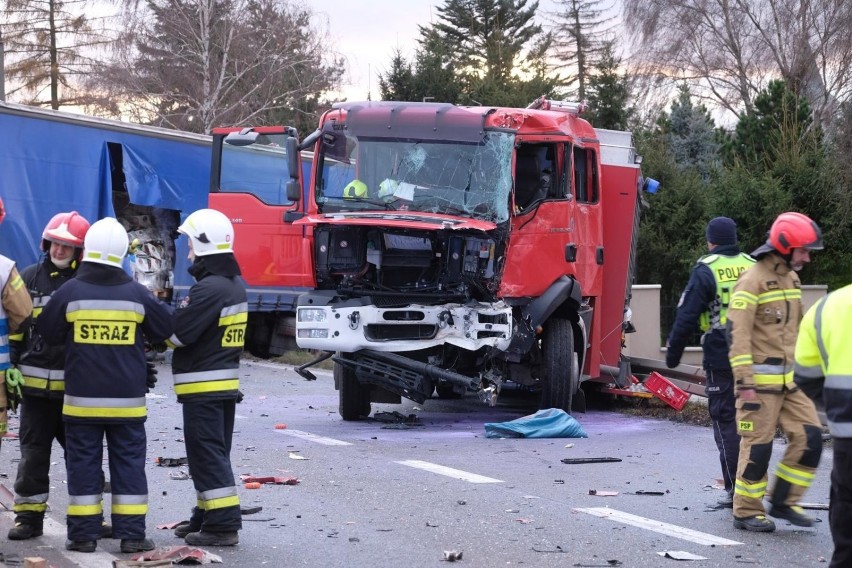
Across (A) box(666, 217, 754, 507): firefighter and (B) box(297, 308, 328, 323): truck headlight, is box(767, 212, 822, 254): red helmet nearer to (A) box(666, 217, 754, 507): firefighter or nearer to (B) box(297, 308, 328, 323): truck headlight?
(A) box(666, 217, 754, 507): firefighter

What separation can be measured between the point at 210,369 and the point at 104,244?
852 mm

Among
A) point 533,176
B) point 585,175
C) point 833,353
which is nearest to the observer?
point 833,353

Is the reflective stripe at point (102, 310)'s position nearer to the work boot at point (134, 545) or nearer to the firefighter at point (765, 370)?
the work boot at point (134, 545)

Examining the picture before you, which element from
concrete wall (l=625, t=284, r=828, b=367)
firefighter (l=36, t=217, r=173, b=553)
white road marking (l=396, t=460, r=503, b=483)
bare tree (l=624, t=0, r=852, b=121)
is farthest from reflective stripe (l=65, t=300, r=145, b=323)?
bare tree (l=624, t=0, r=852, b=121)

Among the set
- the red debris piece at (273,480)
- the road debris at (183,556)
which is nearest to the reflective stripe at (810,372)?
the road debris at (183,556)

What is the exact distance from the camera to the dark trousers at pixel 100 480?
245 inches

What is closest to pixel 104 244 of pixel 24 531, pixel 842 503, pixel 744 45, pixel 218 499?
pixel 218 499

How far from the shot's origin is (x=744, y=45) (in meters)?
39.5

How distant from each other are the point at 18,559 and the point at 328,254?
18.9 feet

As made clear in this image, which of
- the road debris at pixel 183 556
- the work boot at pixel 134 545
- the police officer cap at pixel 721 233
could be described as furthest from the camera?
the police officer cap at pixel 721 233

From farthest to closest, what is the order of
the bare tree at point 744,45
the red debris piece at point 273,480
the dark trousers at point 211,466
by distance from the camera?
1. the bare tree at point 744,45
2. the red debris piece at point 273,480
3. the dark trousers at point 211,466

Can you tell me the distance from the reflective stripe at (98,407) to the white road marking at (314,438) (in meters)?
4.43

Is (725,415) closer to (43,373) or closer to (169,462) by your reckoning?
(43,373)

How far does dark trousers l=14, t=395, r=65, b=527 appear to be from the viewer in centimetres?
658
